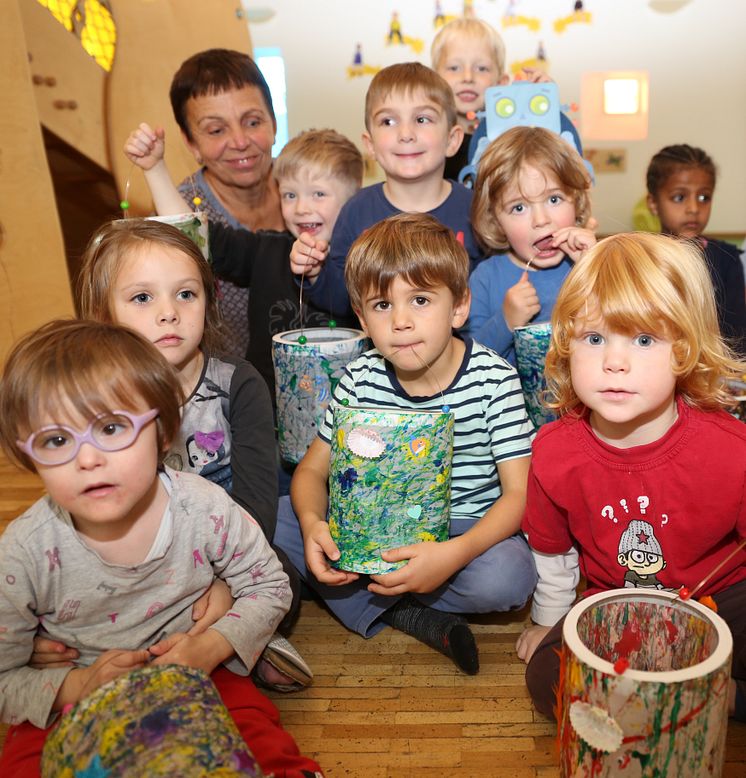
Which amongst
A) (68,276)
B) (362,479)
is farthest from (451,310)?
(68,276)

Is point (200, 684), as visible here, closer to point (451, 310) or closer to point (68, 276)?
point (451, 310)

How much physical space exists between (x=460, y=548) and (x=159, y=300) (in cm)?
77

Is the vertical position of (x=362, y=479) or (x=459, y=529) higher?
(x=362, y=479)

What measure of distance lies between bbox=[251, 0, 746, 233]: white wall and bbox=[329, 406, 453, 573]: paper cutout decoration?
3087 millimetres

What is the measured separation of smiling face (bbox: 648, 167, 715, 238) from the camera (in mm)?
3145

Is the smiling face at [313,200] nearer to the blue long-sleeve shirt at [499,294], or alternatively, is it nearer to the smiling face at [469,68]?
the blue long-sleeve shirt at [499,294]

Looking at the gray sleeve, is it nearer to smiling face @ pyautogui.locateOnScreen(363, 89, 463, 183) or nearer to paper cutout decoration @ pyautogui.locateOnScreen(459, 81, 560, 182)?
smiling face @ pyautogui.locateOnScreen(363, 89, 463, 183)

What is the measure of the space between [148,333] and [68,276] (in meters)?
2.27

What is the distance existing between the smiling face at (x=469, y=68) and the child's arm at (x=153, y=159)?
3.89 feet

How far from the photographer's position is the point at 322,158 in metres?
2.48

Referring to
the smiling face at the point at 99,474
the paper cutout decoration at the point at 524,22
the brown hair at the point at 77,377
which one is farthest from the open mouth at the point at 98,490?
the paper cutout decoration at the point at 524,22

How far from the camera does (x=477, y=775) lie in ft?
4.48

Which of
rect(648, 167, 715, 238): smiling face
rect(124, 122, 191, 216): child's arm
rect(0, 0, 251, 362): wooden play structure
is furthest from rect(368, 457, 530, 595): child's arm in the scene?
rect(0, 0, 251, 362): wooden play structure

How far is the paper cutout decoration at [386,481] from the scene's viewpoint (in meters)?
1.49
